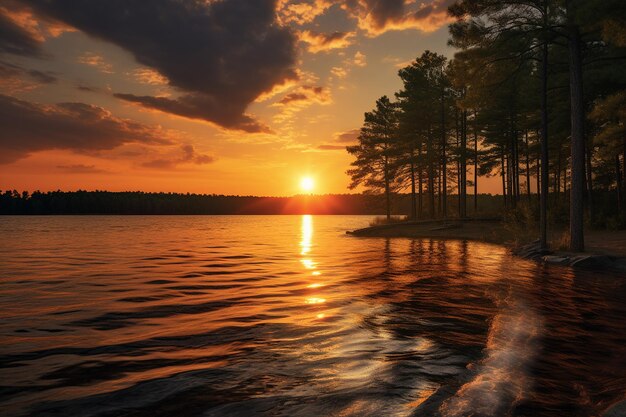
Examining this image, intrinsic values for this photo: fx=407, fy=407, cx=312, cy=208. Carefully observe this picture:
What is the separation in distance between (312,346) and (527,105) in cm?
3338

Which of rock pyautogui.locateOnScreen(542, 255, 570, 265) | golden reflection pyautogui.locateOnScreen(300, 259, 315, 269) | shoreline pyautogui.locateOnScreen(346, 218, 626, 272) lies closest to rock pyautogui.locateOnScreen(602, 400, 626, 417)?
golden reflection pyautogui.locateOnScreen(300, 259, 315, 269)

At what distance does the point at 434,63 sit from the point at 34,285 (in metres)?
41.9

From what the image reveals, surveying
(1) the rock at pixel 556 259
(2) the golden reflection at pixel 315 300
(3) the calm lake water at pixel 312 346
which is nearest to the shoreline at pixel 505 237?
(1) the rock at pixel 556 259

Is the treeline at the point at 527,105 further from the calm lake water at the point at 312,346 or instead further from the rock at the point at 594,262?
the calm lake water at the point at 312,346

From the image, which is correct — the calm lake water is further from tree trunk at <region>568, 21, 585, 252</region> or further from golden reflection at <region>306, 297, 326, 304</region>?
tree trunk at <region>568, 21, 585, 252</region>

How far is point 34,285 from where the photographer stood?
1166 centimetres

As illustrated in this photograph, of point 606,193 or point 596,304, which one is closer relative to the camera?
point 596,304

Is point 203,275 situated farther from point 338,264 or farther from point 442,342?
point 442,342

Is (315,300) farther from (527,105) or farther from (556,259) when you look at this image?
(527,105)

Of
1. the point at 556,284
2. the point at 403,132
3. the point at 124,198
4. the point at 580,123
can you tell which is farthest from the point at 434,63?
the point at 124,198

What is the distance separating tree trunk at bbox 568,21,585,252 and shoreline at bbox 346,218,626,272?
4.05 ft

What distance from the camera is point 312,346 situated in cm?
602

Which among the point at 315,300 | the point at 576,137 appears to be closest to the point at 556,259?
the point at 576,137

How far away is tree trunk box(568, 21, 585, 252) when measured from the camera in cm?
1670
